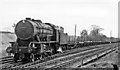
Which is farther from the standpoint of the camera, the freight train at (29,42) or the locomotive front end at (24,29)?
the locomotive front end at (24,29)

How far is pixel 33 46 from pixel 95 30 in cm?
9252

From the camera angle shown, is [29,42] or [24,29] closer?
[29,42]

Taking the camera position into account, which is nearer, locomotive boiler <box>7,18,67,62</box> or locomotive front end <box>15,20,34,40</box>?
locomotive boiler <box>7,18,67,62</box>

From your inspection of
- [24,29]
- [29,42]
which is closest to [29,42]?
[29,42]

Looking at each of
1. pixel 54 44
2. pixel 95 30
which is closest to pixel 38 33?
pixel 54 44

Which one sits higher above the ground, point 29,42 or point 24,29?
point 24,29

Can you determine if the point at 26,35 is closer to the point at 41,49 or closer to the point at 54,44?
the point at 41,49

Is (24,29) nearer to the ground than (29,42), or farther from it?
farther from it

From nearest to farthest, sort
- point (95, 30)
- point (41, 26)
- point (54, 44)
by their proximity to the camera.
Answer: point (41, 26) → point (54, 44) → point (95, 30)

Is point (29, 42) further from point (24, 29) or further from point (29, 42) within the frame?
point (24, 29)

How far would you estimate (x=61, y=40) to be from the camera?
27.9 m

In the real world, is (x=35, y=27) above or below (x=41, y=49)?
above

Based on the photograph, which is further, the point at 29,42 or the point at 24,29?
the point at 24,29

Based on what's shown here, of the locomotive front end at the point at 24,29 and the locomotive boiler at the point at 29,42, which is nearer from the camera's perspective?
the locomotive boiler at the point at 29,42
